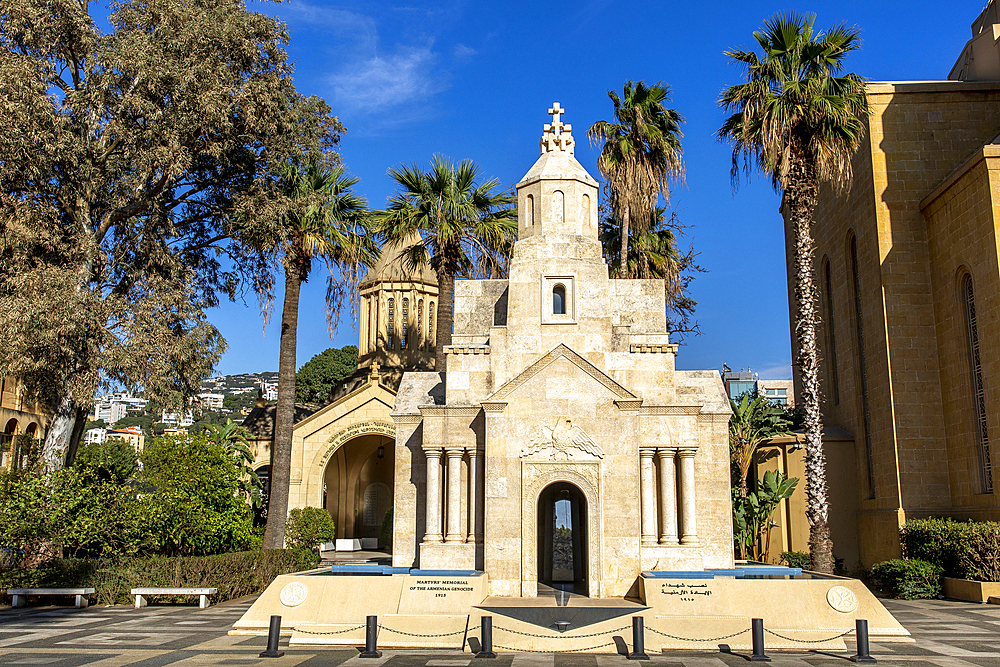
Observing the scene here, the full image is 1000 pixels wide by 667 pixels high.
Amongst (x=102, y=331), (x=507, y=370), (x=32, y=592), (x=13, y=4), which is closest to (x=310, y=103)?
(x=13, y=4)

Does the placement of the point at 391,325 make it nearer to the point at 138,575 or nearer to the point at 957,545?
the point at 138,575

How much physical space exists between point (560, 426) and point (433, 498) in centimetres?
374

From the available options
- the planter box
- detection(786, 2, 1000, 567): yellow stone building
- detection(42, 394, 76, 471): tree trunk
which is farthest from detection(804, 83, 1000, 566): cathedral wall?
detection(42, 394, 76, 471): tree trunk

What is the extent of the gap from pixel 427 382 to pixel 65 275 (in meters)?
10.1

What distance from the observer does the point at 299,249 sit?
25.1m

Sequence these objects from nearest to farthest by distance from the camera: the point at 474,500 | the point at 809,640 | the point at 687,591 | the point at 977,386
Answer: the point at 809,640 < the point at 687,591 < the point at 474,500 < the point at 977,386

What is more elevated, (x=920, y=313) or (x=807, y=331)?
(x=920, y=313)

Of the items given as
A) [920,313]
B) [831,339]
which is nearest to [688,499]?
[920,313]

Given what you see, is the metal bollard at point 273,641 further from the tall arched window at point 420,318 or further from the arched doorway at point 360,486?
the tall arched window at point 420,318

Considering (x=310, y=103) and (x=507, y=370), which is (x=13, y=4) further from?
(x=507, y=370)

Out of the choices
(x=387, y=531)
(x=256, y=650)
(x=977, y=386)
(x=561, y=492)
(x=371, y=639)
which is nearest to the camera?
(x=371, y=639)

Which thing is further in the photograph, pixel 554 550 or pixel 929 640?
pixel 554 550

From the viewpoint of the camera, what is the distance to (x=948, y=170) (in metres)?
25.2

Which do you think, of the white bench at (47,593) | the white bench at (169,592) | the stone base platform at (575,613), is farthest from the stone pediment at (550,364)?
the white bench at (47,593)
